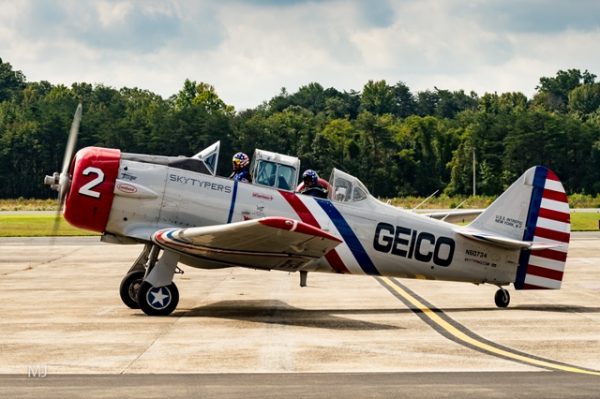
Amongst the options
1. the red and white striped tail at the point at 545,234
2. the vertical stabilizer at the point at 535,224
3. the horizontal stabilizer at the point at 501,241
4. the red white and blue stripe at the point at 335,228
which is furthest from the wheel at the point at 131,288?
the red and white striped tail at the point at 545,234

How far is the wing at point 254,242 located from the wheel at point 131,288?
46.8 inches

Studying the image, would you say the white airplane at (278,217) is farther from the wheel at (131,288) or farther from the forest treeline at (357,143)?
the forest treeline at (357,143)

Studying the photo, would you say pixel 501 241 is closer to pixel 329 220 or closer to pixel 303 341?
pixel 329 220

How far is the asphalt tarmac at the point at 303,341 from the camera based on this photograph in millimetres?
9070

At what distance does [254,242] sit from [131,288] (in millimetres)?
2457

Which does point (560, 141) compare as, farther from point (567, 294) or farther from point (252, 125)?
point (567, 294)

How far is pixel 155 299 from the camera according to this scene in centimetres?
1459

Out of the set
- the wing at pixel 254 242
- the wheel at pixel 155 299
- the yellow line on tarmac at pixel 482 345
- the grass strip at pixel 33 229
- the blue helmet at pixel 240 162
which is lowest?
the grass strip at pixel 33 229

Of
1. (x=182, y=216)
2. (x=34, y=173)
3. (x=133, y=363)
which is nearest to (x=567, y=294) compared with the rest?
(x=182, y=216)

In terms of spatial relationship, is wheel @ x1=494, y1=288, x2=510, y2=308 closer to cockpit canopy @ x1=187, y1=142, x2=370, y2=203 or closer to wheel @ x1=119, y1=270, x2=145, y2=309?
cockpit canopy @ x1=187, y1=142, x2=370, y2=203

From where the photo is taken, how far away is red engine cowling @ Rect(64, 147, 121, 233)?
14773 mm

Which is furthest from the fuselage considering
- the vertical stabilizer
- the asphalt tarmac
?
the asphalt tarmac

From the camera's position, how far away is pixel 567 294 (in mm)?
18172

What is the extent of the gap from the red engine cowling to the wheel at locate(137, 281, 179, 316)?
47.9 inches
